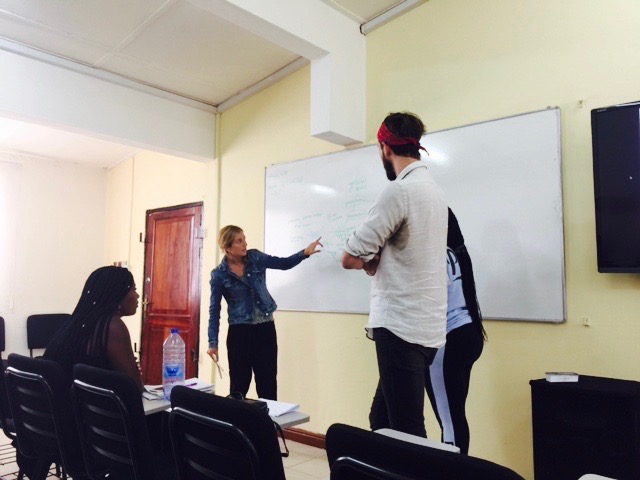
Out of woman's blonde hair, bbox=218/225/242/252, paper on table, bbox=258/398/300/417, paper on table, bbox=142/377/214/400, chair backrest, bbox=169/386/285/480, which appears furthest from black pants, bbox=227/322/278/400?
chair backrest, bbox=169/386/285/480

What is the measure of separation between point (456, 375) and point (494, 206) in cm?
99

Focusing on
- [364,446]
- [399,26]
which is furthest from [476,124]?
[364,446]

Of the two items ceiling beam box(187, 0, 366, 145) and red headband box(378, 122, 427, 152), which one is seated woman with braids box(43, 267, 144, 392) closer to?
red headband box(378, 122, 427, 152)

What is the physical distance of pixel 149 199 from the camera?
5.34 meters

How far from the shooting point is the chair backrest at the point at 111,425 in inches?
53.4

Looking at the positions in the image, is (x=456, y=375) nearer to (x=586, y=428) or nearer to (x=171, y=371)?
(x=586, y=428)

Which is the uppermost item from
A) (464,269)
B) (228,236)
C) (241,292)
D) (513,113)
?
(513,113)

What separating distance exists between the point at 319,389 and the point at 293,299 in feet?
2.14

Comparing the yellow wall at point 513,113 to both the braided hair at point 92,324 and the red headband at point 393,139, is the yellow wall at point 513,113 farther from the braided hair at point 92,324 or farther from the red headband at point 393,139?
the braided hair at point 92,324

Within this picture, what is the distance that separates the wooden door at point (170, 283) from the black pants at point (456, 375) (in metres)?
2.92

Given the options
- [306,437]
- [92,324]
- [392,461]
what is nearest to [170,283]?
[306,437]

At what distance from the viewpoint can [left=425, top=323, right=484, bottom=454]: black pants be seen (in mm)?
1955

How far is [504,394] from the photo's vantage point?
8.05 feet

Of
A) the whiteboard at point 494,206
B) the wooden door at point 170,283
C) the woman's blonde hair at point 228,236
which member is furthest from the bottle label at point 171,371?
the wooden door at point 170,283
